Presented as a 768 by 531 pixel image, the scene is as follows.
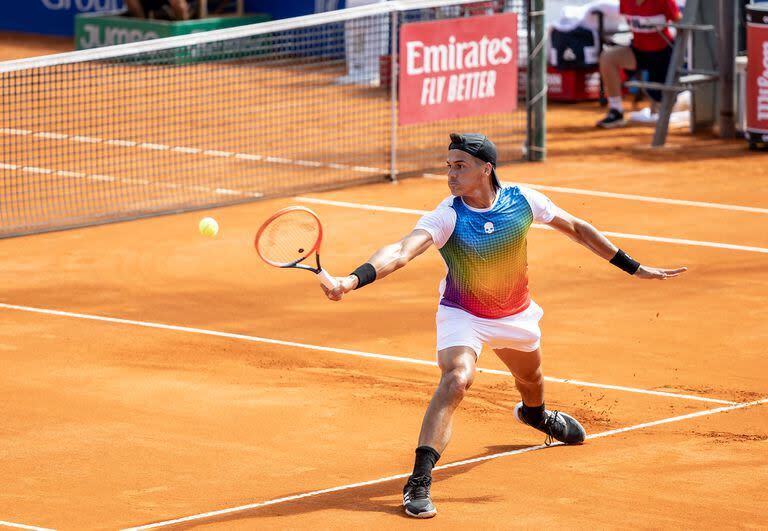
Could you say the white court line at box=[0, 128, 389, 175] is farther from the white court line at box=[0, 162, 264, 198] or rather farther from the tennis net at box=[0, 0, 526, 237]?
the white court line at box=[0, 162, 264, 198]

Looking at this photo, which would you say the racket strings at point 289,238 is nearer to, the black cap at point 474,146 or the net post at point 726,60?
the black cap at point 474,146

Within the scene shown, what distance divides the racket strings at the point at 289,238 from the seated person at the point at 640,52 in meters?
11.9

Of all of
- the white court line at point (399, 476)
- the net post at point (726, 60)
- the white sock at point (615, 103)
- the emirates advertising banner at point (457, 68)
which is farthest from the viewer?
the white sock at point (615, 103)

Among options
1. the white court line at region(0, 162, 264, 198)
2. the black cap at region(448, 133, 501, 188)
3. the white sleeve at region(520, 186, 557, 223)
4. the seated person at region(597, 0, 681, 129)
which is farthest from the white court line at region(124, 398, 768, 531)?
the seated person at region(597, 0, 681, 129)

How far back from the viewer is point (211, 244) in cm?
1330

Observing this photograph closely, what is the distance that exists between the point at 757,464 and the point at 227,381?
11.2 feet

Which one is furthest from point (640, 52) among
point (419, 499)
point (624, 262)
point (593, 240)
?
point (419, 499)

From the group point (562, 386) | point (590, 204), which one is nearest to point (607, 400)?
point (562, 386)

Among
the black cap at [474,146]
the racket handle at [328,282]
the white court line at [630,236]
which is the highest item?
the black cap at [474,146]

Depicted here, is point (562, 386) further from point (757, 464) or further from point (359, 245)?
point (359, 245)

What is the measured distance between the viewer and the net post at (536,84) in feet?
55.1

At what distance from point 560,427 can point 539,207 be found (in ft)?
4.15

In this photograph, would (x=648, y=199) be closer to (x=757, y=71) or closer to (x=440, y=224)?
(x=757, y=71)

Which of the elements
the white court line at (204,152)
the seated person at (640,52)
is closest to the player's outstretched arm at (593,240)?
the white court line at (204,152)
